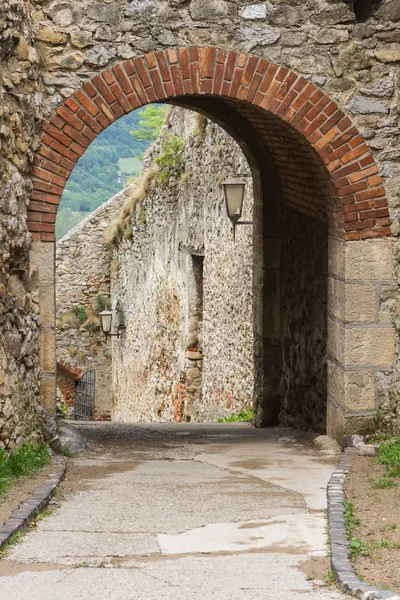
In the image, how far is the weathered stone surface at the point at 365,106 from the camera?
295 inches

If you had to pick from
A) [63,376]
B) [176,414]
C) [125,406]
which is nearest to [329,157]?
[176,414]

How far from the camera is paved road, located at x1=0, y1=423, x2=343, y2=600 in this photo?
4312 mm

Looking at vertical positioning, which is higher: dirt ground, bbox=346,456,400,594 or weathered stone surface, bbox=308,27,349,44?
weathered stone surface, bbox=308,27,349,44

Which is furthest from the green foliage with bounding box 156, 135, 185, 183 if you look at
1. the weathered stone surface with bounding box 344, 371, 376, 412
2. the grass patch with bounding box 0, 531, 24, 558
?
the grass patch with bounding box 0, 531, 24, 558

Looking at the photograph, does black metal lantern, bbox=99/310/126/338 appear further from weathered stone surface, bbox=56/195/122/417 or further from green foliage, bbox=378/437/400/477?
green foliage, bbox=378/437/400/477

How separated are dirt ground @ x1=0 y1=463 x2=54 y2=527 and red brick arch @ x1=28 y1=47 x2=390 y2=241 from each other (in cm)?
182

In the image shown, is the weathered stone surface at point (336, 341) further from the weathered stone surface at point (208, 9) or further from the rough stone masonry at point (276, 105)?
the weathered stone surface at point (208, 9)

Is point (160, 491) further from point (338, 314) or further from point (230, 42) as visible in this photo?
point (230, 42)

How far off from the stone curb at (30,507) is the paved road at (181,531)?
3.1 inches

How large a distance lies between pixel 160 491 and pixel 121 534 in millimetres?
1117

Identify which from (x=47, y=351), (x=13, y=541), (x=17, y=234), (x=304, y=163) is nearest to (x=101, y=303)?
(x=304, y=163)

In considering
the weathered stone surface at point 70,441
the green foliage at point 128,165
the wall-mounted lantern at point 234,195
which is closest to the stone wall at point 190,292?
the wall-mounted lantern at point 234,195

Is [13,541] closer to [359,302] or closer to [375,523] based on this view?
[375,523]

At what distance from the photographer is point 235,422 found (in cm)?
1160
